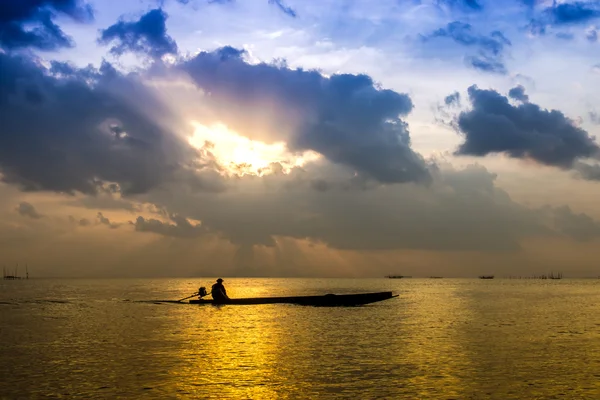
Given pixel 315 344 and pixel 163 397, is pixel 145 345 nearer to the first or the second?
pixel 315 344

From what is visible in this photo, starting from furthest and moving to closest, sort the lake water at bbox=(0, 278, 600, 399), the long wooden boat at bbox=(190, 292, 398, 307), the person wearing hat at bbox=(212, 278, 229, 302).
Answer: the long wooden boat at bbox=(190, 292, 398, 307)
the person wearing hat at bbox=(212, 278, 229, 302)
the lake water at bbox=(0, 278, 600, 399)

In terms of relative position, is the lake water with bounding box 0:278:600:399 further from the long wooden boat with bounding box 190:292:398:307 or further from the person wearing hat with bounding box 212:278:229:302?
the long wooden boat with bounding box 190:292:398:307

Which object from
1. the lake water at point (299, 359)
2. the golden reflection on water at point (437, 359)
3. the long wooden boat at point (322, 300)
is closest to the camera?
the lake water at point (299, 359)

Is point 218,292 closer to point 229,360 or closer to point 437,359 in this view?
point 229,360

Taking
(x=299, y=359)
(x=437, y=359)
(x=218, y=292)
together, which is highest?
(x=218, y=292)

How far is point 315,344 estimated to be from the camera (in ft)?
115

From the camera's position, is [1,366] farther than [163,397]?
Yes

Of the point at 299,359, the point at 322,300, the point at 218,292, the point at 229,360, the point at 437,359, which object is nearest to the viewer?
the point at 229,360

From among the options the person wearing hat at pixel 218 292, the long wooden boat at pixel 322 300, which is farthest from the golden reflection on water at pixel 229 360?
the long wooden boat at pixel 322 300

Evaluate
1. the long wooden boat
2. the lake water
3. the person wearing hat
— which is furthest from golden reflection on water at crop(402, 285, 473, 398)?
the person wearing hat

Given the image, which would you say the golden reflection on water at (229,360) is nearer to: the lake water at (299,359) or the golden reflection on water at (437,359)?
the lake water at (299,359)

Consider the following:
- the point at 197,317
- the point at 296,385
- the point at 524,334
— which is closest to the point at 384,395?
the point at 296,385

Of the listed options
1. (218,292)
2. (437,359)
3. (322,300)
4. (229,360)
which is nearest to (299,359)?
(229,360)

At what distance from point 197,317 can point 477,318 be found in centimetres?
2652
